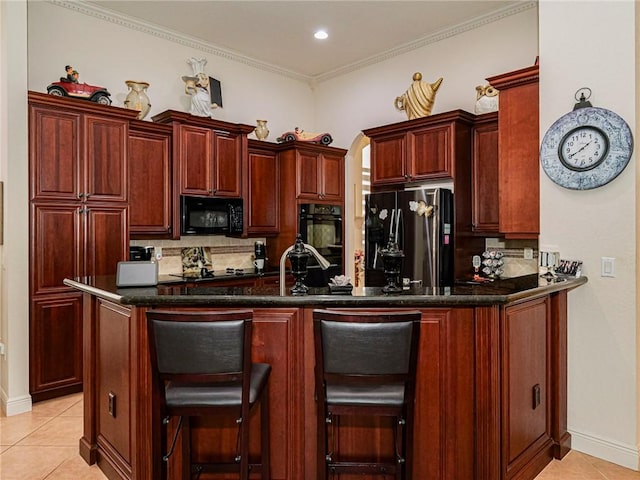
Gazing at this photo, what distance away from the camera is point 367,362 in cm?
181

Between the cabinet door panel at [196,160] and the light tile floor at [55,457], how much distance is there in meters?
2.20

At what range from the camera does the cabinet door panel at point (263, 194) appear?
5.04 m

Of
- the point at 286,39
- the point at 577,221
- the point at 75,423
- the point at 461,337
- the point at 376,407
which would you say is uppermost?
the point at 286,39

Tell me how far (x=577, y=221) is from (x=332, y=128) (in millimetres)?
3733

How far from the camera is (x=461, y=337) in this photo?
2.16 m

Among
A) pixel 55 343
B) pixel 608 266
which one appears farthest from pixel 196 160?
pixel 608 266

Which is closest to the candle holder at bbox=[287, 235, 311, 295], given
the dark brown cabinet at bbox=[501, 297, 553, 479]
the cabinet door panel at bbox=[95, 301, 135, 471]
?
the cabinet door panel at bbox=[95, 301, 135, 471]

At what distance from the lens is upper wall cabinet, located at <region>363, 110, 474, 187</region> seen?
4.26 m

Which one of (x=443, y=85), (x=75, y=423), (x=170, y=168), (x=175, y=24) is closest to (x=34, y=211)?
(x=170, y=168)

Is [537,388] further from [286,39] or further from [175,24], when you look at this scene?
[175,24]

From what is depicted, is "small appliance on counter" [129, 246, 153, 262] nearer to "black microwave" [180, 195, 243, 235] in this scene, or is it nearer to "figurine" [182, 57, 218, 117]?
"black microwave" [180, 195, 243, 235]

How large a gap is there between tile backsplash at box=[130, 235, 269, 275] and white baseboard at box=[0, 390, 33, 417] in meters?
1.56

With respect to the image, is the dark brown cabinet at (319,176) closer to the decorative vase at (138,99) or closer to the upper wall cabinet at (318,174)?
the upper wall cabinet at (318,174)

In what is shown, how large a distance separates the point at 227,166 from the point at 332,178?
4.56ft
